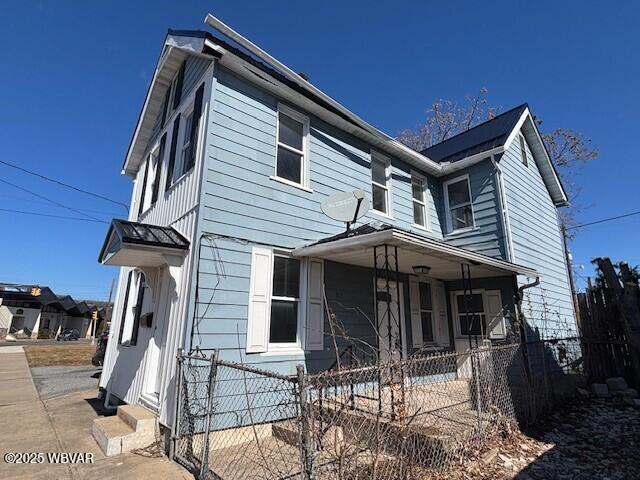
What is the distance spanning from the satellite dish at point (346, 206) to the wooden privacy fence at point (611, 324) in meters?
6.76

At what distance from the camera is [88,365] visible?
615 inches

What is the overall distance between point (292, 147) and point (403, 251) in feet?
9.98

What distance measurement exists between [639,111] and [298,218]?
1381 centimetres

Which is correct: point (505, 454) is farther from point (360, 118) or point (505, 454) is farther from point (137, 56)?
point (137, 56)

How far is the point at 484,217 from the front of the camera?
30.0 feet

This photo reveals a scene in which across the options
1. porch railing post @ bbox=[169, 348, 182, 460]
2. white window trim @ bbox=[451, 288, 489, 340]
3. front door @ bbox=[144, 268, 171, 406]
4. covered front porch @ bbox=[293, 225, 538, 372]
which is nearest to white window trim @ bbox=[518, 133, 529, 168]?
covered front porch @ bbox=[293, 225, 538, 372]

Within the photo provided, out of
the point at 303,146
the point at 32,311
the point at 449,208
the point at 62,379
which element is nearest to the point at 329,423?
the point at 303,146

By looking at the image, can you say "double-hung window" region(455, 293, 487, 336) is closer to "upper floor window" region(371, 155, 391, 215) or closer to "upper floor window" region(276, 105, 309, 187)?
"upper floor window" region(371, 155, 391, 215)

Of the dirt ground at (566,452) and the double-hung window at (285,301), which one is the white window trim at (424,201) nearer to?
the double-hung window at (285,301)

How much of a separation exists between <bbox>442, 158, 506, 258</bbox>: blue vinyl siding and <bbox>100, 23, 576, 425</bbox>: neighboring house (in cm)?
4

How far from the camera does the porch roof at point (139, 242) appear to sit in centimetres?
487

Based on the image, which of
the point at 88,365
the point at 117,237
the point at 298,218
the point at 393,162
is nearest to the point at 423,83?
the point at 393,162

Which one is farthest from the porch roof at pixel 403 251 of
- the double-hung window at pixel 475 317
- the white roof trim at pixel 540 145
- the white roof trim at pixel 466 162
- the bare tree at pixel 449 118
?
the bare tree at pixel 449 118

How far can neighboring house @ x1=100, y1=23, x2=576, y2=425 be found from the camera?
5180 mm
